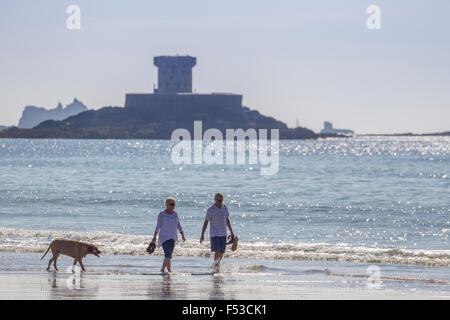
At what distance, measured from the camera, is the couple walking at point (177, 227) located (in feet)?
46.8

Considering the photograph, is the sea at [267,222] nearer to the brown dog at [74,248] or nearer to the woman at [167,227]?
the brown dog at [74,248]

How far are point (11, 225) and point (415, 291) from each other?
52.6 feet

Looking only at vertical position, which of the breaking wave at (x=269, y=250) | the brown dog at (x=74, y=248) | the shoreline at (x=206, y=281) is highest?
the brown dog at (x=74, y=248)

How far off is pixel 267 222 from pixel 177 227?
1381cm

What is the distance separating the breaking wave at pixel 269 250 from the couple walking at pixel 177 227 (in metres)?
3.28

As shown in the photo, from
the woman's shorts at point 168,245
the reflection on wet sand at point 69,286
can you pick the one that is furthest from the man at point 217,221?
the reflection on wet sand at point 69,286

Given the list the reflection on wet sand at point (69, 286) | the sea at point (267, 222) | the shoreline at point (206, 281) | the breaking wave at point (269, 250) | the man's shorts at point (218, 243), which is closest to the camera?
the reflection on wet sand at point (69, 286)

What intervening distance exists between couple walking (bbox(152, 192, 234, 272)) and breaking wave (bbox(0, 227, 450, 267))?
129 inches

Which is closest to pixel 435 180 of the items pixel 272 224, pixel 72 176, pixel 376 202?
pixel 376 202

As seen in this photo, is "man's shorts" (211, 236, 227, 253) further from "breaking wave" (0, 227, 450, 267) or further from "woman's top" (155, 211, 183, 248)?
"breaking wave" (0, 227, 450, 267)

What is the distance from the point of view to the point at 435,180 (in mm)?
55312

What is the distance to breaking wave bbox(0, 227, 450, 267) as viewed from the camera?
18.0 metres

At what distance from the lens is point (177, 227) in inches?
568
